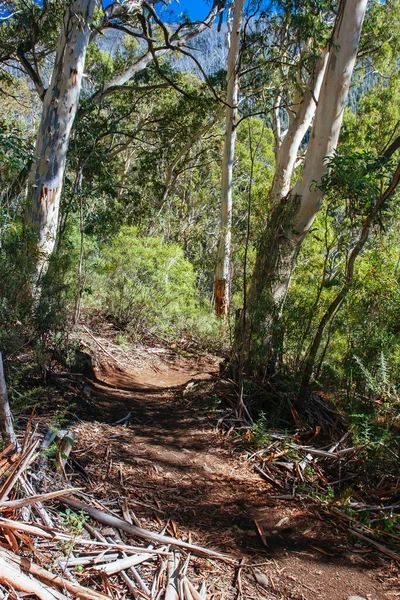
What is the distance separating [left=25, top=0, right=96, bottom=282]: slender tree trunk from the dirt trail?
3.29m

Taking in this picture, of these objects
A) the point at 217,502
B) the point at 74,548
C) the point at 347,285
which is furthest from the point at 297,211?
the point at 74,548

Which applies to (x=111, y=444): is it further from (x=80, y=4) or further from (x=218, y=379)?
(x=80, y=4)

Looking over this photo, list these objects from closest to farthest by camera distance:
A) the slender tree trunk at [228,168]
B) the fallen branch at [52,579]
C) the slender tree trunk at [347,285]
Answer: the fallen branch at [52,579] < the slender tree trunk at [347,285] < the slender tree trunk at [228,168]

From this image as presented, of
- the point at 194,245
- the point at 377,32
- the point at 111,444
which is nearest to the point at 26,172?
the point at 111,444

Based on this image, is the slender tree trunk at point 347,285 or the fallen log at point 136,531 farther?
the slender tree trunk at point 347,285

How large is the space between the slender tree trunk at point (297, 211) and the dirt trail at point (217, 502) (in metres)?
0.97

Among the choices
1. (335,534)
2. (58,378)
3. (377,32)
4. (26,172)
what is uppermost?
(377,32)

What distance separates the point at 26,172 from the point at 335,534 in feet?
20.4

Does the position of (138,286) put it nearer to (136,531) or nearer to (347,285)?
(347,285)

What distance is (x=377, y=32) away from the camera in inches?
437

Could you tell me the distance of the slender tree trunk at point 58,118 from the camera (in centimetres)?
675

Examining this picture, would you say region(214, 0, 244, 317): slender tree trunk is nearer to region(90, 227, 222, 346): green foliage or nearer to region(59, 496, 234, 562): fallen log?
region(90, 227, 222, 346): green foliage

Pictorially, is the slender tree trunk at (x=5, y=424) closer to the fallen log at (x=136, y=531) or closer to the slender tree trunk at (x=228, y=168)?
the fallen log at (x=136, y=531)

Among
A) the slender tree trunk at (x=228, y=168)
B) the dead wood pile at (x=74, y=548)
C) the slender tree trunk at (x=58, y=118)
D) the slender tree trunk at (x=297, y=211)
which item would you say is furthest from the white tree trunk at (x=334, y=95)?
the slender tree trunk at (x=228, y=168)
